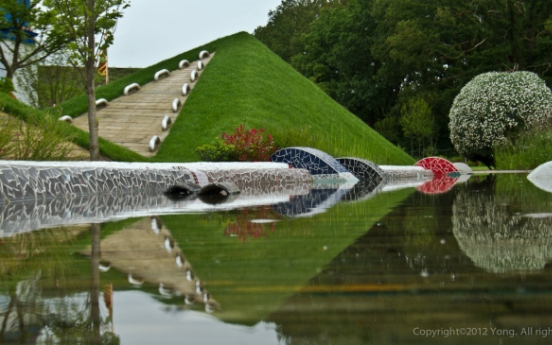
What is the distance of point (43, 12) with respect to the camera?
23.4 m

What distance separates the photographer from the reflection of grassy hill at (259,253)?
204 cm

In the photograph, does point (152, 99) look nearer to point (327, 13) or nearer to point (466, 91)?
point (466, 91)

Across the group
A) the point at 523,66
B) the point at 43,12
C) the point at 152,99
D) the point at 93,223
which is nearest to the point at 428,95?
the point at 523,66

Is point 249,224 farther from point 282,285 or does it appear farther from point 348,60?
point 348,60

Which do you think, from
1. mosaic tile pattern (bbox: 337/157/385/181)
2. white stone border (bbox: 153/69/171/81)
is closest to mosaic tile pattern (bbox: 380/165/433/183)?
mosaic tile pattern (bbox: 337/157/385/181)

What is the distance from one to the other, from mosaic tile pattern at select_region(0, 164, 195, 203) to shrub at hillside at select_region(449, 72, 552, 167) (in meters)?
20.0

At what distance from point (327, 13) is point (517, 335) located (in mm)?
49811

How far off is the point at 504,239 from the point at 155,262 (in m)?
1.87

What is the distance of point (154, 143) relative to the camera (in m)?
20.4

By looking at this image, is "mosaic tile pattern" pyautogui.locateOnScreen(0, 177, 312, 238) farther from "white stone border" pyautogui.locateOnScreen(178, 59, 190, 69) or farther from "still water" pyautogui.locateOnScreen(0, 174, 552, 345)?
"white stone border" pyautogui.locateOnScreen(178, 59, 190, 69)

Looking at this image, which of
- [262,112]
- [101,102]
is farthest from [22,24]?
[262,112]

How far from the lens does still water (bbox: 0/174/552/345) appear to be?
1.63 meters

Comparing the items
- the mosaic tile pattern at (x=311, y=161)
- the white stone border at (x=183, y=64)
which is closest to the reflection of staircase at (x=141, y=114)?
the white stone border at (x=183, y=64)

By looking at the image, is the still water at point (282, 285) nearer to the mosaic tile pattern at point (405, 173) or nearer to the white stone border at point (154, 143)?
the mosaic tile pattern at point (405, 173)
